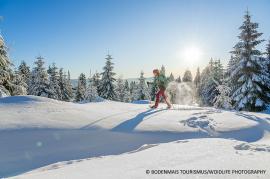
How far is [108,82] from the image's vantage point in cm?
Answer: 4734

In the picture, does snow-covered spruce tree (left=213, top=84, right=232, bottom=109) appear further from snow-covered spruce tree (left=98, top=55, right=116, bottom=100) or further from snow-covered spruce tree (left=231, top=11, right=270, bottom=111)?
snow-covered spruce tree (left=98, top=55, right=116, bottom=100)

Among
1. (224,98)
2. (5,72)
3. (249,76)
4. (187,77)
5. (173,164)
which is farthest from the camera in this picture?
(187,77)

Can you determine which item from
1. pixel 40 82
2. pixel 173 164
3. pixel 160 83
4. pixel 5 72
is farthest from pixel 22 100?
pixel 40 82

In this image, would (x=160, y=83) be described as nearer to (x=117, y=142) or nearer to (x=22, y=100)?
(x=117, y=142)

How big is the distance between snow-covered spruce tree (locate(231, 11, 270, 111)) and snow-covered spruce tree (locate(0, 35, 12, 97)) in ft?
65.3

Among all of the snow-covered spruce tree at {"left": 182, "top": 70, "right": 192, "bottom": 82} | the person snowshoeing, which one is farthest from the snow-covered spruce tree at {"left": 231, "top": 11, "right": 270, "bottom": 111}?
the snow-covered spruce tree at {"left": 182, "top": 70, "right": 192, "bottom": 82}

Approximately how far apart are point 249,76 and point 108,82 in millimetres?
26890

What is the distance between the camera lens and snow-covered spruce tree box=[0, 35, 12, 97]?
797 inches

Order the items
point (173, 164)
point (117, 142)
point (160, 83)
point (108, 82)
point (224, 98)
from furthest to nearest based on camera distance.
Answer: point (108, 82), point (224, 98), point (160, 83), point (117, 142), point (173, 164)

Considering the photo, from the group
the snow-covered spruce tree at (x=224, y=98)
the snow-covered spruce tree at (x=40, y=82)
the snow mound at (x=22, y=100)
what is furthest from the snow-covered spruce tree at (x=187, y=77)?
the snow mound at (x=22, y=100)

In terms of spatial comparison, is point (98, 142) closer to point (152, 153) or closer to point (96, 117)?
point (96, 117)

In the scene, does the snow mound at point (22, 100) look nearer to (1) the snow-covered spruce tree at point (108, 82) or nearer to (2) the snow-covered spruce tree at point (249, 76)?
(2) the snow-covered spruce tree at point (249, 76)

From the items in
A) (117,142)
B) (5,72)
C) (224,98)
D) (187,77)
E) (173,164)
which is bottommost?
(117,142)

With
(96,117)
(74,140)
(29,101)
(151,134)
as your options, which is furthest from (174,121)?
(29,101)
